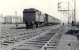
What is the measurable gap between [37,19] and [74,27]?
2976 millimetres

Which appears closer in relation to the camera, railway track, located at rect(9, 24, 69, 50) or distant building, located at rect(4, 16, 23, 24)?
railway track, located at rect(9, 24, 69, 50)

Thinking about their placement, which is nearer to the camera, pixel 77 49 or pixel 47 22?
pixel 77 49

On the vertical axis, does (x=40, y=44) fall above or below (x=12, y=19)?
below

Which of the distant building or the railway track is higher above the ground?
the distant building

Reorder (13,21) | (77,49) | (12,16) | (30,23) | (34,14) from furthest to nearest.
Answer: (34,14) < (30,23) < (13,21) < (12,16) < (77,49)

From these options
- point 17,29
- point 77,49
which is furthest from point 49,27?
point 77,49

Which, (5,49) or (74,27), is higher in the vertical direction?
(74,27)

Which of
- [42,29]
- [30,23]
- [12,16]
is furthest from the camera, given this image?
[42,29]

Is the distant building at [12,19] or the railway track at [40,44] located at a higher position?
the distant building at [12,19]

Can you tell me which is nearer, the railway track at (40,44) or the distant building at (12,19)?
the railway track at (40,44)

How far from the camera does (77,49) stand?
248 cm

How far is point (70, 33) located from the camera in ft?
12.3

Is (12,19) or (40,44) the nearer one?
(40,44)

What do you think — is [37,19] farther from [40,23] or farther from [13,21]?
[13,21]
